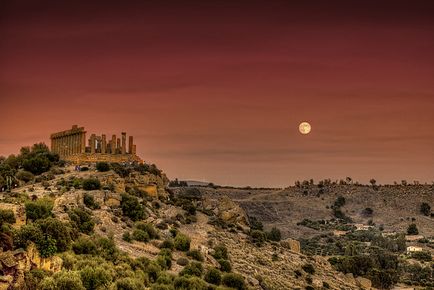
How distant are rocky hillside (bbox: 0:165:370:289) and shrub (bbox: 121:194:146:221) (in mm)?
111

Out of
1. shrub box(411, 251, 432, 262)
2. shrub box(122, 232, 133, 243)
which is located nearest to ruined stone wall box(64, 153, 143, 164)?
shrub box(122, 232, 133, 243)

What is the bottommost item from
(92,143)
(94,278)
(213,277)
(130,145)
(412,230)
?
(412,230)

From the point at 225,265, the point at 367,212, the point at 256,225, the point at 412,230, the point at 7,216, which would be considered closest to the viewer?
the point at 7,216

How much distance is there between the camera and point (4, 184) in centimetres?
7475

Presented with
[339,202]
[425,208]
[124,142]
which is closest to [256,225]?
[124,142]

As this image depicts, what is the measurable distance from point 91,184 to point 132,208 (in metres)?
5.22

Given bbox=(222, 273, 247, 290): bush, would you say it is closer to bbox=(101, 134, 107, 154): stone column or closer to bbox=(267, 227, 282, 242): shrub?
bbox=(267, 227, 282, 242): shrub

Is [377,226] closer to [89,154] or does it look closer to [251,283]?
[89,154]

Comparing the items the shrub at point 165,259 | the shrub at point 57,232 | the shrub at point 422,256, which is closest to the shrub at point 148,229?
the shrub at point 165,259

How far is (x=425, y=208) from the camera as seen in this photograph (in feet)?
543

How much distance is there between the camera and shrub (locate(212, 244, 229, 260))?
6286 cm

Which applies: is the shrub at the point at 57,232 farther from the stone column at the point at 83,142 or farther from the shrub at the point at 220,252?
the stone column at the point at 83,142

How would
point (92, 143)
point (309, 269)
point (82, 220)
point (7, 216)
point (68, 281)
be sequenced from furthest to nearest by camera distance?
point (92, 143), point (309, 269), point (82, 220), point (7, 216), point (68, 281)

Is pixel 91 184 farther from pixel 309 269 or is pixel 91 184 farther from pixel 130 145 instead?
pixel 309 269
